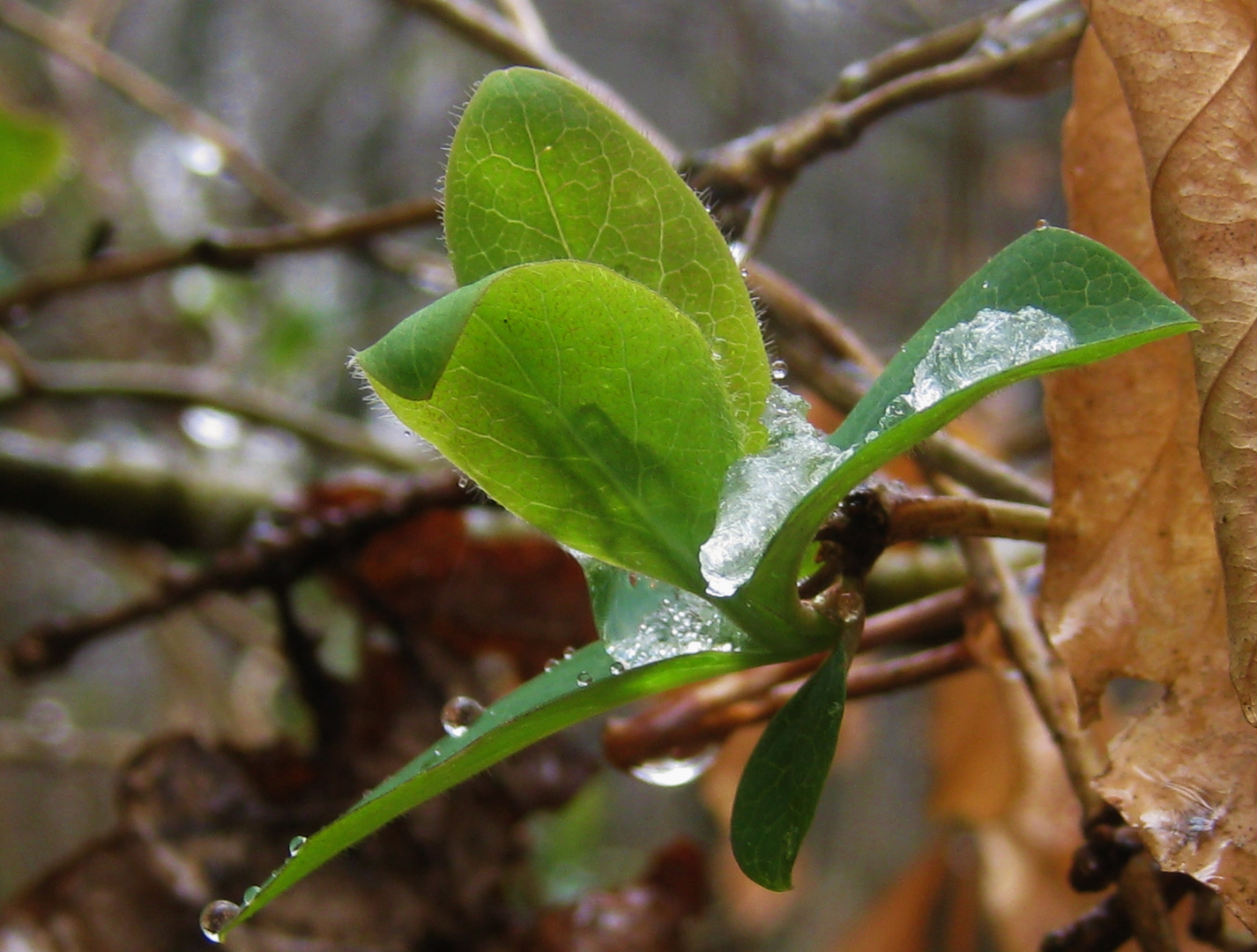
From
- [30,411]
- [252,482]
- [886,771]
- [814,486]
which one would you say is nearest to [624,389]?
[814,486]

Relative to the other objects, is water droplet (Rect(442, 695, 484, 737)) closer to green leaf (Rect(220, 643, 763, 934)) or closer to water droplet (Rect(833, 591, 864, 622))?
green leaf (Rect(220, 643, 763, 934))

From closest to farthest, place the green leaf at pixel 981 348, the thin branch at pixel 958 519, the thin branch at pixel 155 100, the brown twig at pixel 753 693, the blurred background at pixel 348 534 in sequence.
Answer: the green leaf at pixel 981 348 < the thin branch at pixel 958 519 < the brown twig at pixel 753 693 < the blurred background at pixel 348 534 < the thin branch at pixel 155 100

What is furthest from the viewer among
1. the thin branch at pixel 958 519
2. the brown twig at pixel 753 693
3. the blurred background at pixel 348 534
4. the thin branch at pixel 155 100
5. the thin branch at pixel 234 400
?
the thin branch at pixel 155 100

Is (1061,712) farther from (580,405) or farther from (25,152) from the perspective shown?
(25,152)

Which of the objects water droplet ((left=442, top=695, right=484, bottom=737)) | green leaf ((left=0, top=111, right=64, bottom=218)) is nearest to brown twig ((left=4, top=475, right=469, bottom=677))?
water droplet ((left=442, top=695, right=484, bottom=737))

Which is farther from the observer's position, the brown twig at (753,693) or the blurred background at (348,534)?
the blurred background at (348,534)

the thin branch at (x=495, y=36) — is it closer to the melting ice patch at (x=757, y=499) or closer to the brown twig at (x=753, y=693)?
the brown twig at (x=753, y=693)

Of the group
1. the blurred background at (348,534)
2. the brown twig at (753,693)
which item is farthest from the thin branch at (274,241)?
the brown twig at (753,693)
